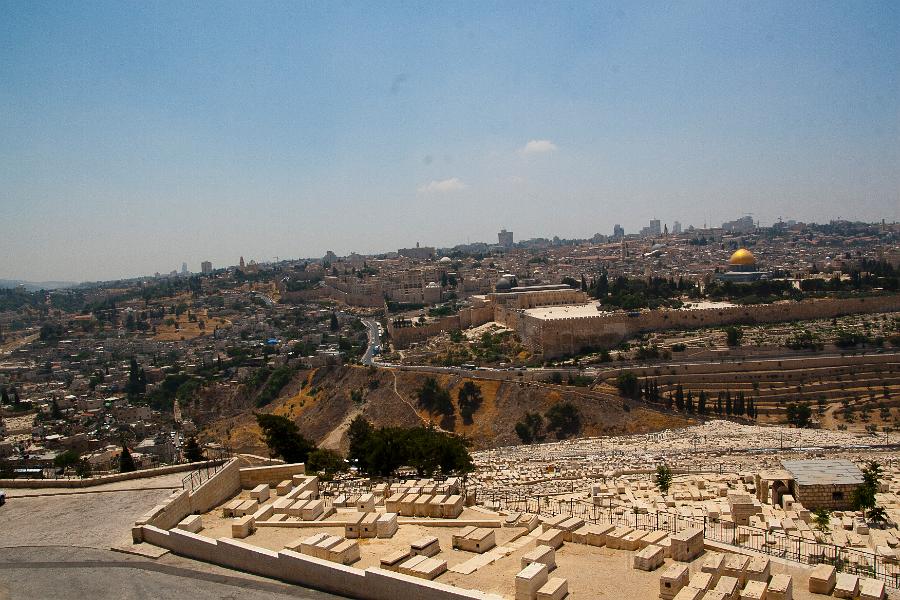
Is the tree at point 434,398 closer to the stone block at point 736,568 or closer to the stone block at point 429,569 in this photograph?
the stone block at point 429,569

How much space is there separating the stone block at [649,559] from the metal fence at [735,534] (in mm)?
1062

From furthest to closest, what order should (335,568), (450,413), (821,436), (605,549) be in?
(450,413)
(821,436)
(605,549)
(335,568)

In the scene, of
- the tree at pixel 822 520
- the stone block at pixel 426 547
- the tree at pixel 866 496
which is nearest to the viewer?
the stone block at pixel 426 547

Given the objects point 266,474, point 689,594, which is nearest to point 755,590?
point 689,594

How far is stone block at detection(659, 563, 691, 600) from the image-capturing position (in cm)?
841

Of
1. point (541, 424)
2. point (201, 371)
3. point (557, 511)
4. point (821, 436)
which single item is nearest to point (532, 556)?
point (557, 511)

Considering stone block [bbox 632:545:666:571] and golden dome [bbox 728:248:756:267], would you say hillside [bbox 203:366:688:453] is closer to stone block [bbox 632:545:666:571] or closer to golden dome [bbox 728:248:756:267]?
stone block [bbox 632:545:666:571]

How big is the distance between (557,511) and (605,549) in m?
3.36

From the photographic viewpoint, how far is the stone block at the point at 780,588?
26.5ft

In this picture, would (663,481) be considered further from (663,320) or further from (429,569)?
(663,320)

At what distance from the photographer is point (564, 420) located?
28484mm

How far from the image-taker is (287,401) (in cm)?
3897

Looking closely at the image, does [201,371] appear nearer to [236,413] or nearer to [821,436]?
[236,413]

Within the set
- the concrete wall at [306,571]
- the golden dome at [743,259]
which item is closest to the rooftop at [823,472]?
the concrete wall at [306,571]
